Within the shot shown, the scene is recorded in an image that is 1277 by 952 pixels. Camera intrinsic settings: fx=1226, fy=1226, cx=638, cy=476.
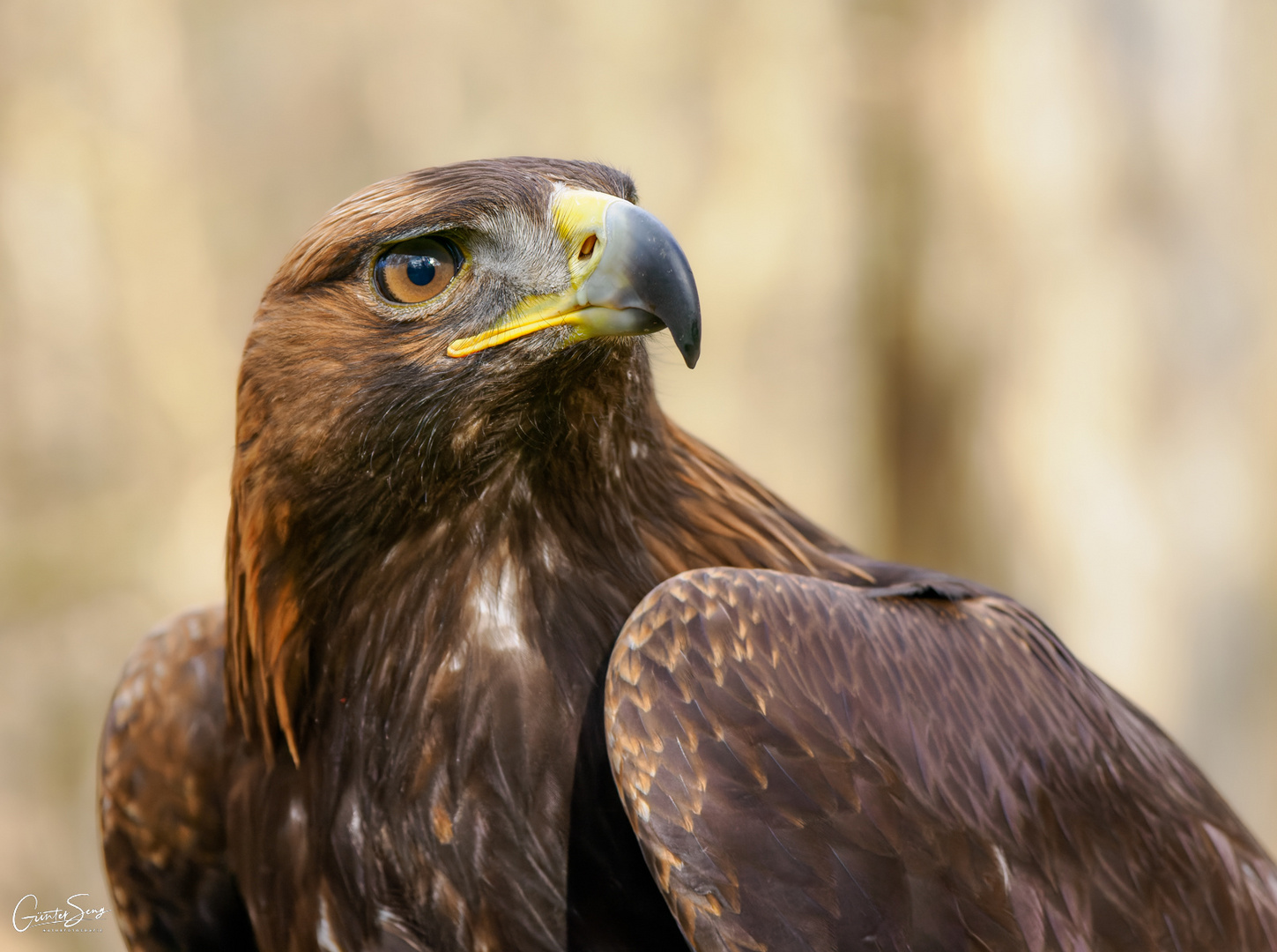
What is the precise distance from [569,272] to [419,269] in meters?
0.26

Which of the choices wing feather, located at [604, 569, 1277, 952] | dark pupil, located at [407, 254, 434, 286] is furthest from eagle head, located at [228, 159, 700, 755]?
wing feather, located at [604, 569, 1277, 952]

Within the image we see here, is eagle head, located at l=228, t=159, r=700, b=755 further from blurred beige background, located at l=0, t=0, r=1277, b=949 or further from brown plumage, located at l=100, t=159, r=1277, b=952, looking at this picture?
blurred beige background, located at l=0, t=0, r=1277, b=949

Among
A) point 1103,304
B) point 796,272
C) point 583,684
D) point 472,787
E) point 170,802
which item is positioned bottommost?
point 170,802

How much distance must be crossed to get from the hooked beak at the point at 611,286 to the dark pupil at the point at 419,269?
121mm

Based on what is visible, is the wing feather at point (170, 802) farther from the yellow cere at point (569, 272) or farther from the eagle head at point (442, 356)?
the yellow cere at point (569, 272)

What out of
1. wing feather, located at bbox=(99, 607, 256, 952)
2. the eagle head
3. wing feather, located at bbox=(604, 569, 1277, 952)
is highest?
the eagle head

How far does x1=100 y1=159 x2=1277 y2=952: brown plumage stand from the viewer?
1.93m

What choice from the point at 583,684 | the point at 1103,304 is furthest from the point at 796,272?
the point at 583,684

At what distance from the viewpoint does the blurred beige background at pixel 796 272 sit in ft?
18.1

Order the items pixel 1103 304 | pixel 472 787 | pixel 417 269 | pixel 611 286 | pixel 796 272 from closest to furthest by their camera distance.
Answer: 1. pixel 611 286
2. pixel 417 269
3. pixel 472 787
4. pixel 1103 304
5. pixel 796 272

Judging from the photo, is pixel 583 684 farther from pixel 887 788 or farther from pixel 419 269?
pixel 419 269

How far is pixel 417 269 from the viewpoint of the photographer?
81.0 inches

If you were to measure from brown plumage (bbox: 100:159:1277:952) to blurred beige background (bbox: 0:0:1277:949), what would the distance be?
3633 mm

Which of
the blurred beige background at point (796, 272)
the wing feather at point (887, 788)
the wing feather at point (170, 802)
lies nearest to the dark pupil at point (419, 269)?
the wing feather at point (887, 788)
